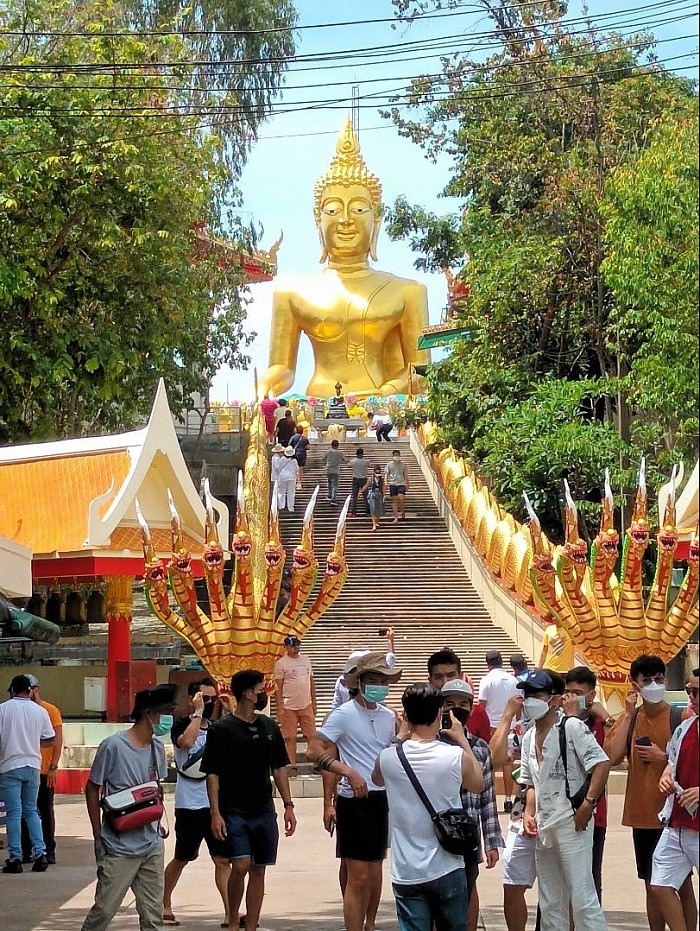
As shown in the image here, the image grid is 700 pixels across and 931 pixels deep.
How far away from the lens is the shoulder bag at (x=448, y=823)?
650 centimetres

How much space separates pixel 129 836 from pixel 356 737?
3.81ft

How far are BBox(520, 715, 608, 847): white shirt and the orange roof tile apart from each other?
1056 centimetres

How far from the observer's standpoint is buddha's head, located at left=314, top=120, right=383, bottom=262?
37812 mm

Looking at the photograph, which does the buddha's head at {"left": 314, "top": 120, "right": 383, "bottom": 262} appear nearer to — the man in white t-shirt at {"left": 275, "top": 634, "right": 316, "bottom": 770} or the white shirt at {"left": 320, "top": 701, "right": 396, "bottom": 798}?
the man in white t-shirt at {"left": 275, "top": 634, "right": 316, "bottom": 770}

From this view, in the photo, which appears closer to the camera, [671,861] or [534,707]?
[671,861]

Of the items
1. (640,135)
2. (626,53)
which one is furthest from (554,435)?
(626,53)

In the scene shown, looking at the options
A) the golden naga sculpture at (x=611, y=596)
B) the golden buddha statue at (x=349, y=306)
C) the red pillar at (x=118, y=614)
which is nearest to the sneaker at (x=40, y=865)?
the golden naga sculpture at (x=611, y=596)

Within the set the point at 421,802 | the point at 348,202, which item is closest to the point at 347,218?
the point at 348,202

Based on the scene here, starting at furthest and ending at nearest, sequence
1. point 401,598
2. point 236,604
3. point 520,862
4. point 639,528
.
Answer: point 401,598 → point 236,604 → point 639,528 → point 520,862

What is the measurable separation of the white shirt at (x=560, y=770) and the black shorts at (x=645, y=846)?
756mm

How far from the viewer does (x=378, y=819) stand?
820cm

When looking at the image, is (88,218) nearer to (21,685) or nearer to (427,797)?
(21,685)

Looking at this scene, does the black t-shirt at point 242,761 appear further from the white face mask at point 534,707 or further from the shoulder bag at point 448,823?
the shoulder bag at point 448,823

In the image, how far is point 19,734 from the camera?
36.9 feet
